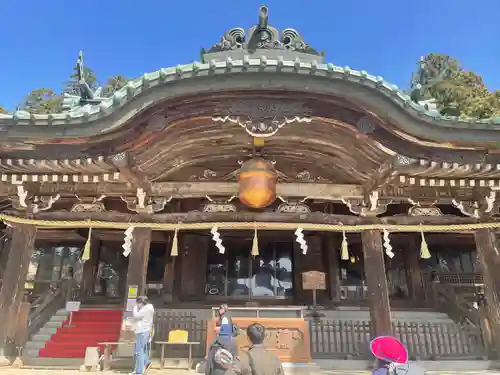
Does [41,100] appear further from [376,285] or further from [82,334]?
[376,285]

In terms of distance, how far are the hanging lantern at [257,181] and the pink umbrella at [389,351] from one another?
522 centimetres

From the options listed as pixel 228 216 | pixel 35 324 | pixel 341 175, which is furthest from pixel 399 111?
pixel 35 324

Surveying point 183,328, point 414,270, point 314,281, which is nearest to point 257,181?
point 183,328

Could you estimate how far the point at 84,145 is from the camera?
761cm

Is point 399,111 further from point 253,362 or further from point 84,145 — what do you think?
point 84,145

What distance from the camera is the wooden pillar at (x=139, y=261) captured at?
28.6ft

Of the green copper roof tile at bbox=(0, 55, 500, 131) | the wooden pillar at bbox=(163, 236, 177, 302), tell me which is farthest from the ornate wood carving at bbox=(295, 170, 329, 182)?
the wooden pillar at bbox=(163, 236, 177, 302)

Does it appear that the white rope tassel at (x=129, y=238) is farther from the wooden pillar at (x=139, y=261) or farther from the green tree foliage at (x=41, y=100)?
the green tree foliage at (x=41, y=100)

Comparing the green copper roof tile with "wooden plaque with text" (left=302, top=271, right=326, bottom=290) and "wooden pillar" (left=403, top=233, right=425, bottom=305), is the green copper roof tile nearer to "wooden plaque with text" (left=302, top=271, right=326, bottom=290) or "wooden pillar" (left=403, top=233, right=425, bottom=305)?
"wooden plaque with text" (left=302, top=271, right=326, bottom=290)

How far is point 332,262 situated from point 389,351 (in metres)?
9.75

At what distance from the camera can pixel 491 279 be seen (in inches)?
350

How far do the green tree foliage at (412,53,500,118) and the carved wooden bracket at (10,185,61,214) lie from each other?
14311mm

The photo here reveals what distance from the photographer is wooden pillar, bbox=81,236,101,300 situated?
516 inches

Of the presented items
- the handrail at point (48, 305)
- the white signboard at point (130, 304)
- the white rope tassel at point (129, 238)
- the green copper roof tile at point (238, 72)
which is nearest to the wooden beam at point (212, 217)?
the white rope tassel at point (129, 238)
